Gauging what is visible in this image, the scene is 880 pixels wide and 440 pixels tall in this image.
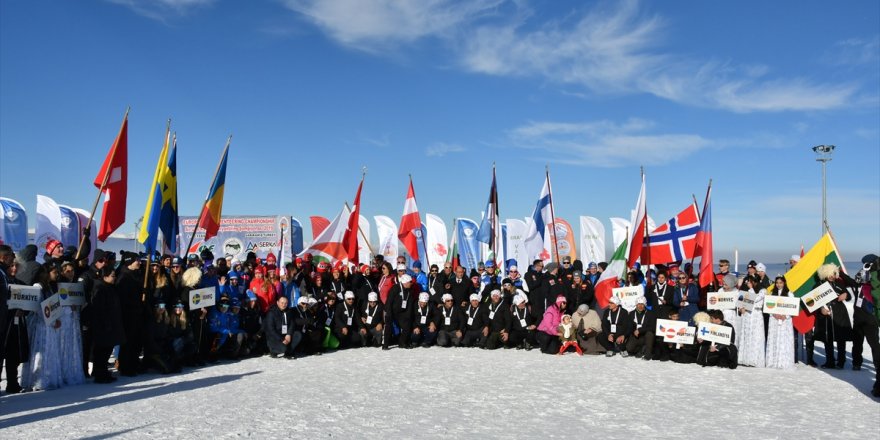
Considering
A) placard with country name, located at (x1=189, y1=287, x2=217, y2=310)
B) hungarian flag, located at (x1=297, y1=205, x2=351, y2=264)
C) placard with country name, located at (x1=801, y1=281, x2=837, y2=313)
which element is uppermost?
hungarian flag, located at (x1=297, y1=205, x2=351, y2=264)

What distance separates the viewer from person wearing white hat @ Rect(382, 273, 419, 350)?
14.5 m

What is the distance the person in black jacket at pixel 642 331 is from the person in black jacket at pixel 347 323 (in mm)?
5793

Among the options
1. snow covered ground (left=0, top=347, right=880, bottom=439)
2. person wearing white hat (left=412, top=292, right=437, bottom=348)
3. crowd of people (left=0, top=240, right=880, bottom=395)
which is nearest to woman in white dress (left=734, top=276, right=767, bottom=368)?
crowd of people (left=0, top=240, right=880, bottom=395)

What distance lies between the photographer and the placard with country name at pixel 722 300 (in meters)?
12.4

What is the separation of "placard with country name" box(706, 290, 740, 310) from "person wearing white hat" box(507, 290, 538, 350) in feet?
12.2

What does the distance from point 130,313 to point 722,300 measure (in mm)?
10522

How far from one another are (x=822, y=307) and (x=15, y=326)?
12821mm

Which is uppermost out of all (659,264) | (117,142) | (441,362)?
(117,142)

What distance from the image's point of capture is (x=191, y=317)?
38.5ft

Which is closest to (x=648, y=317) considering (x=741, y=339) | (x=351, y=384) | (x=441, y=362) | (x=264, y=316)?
(x=741, y=339)

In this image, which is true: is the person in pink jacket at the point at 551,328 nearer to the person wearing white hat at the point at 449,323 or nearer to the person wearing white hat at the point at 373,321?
the person wearing white hat at the point at 449,323

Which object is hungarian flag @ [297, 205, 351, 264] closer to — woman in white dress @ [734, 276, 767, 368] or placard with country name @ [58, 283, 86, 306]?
placard with country name @ [58, 283, 86, 306]

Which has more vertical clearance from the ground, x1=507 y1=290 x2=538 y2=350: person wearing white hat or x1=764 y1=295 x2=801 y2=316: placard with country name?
x1=764 y1=295 x2=801 y2=316: placard with country name

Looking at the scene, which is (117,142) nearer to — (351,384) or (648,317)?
(351,384)
